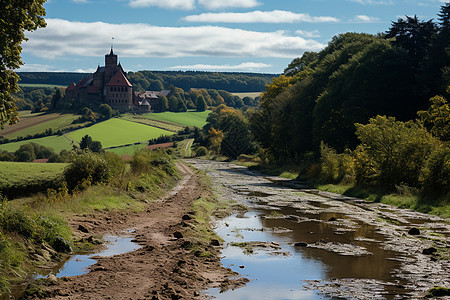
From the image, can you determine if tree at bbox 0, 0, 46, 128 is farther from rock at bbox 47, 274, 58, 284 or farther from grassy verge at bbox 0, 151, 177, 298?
rock at bbox 47, 274, 58, 284

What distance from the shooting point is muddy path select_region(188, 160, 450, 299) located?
12648 millimetres

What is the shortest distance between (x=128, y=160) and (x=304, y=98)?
90.7ft

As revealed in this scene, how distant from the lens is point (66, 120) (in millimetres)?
162500

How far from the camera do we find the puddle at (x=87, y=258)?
43.8 ft

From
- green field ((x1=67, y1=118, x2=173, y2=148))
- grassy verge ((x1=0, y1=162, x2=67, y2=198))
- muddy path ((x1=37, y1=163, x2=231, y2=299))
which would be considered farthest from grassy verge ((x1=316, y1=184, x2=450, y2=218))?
green field ((x1=67, y1=118, x2=173, y2=148))

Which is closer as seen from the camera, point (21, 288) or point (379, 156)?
point (21, 288)

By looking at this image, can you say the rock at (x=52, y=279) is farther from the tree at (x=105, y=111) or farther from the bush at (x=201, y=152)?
the tree at (x=105, y=111)

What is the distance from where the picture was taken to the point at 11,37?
15047 millimetres

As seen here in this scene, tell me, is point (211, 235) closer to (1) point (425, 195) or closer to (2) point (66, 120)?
(1) point (425, 195)

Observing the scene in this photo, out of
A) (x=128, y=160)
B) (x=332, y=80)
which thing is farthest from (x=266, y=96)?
(x=128, y=160)

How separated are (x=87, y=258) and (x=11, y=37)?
6.70 m

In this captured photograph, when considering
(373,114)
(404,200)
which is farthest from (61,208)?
(373,114)

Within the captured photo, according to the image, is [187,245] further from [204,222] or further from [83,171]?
[83,171]

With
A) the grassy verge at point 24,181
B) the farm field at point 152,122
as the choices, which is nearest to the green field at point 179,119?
the farm field at point 152,122
